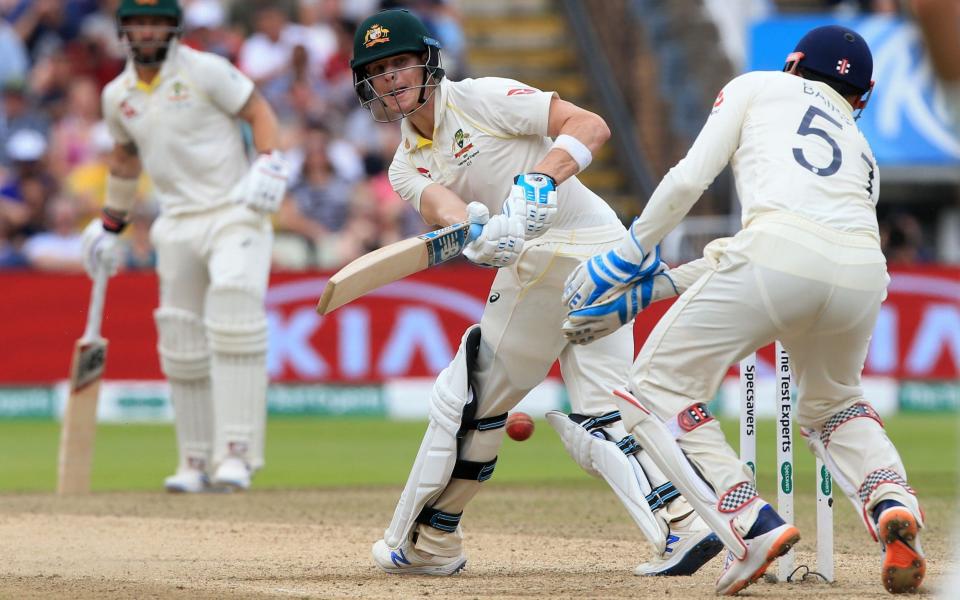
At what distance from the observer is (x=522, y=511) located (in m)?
6.70

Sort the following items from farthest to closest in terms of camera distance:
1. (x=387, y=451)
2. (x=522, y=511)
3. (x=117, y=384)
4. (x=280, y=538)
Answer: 1. (x=117, y=384)
2. (x=387, y=451)
3. (x=522, y=511)
4. (x=280, y=538)

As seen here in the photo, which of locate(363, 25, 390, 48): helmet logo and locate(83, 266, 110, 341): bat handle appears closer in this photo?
locate(363, 25, 390, 48): helmet logo

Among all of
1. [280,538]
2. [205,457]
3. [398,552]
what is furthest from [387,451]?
[398,552]

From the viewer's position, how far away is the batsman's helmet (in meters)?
4.23

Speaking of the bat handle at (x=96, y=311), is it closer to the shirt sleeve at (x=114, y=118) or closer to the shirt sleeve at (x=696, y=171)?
the shirt sleeve at (x=114, y=118)

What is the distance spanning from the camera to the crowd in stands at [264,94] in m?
12.1

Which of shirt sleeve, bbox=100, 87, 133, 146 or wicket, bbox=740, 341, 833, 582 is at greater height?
shirt sleeve, bbox=100, 87, 133, 146

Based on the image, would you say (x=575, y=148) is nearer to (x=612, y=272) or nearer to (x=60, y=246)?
(x=612, y=272)

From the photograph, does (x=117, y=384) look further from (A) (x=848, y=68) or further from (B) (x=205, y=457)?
(A) (x=848, y=68)

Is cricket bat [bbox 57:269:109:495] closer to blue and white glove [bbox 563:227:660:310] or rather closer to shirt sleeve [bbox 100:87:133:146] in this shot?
shirt sleeve [bbox 100:87:133:146]

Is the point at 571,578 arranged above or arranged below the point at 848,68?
below

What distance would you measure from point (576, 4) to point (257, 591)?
38.4 feet

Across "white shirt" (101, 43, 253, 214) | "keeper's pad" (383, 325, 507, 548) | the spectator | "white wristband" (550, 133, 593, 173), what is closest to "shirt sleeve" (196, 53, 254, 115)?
"white shirt" (101, 43, 253, 214)

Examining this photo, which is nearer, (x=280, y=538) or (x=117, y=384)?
(x=280, y=538)
